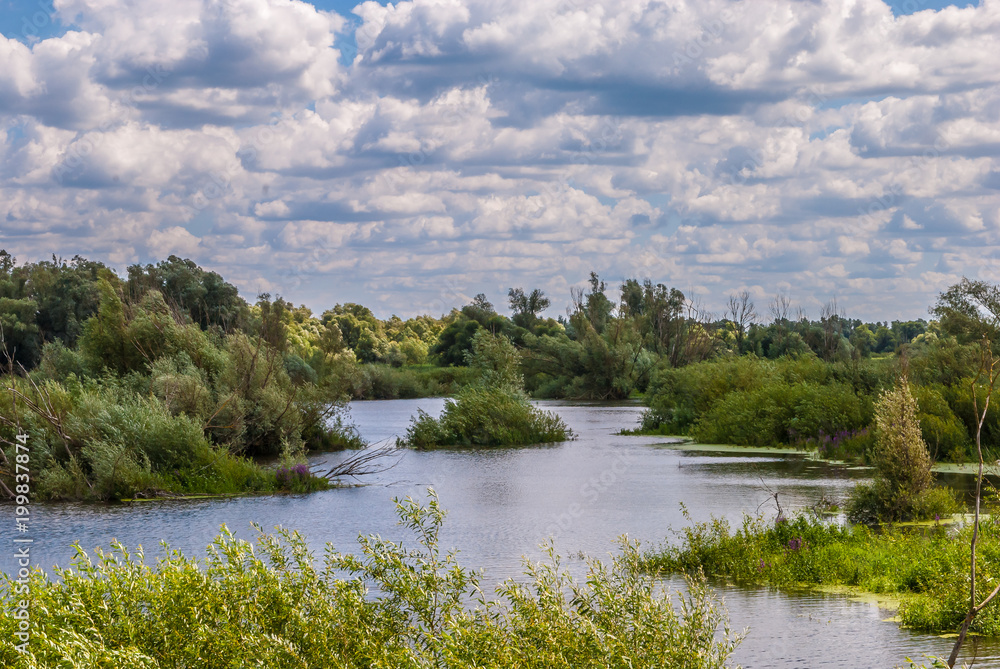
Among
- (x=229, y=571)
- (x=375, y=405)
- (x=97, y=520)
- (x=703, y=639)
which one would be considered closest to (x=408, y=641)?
(x=229, y=571)

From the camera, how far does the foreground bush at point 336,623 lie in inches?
258

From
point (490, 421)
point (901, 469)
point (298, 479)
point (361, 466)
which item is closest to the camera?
point (901, 469)

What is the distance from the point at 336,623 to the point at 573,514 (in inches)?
550

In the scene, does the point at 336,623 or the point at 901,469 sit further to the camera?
the point at 901,469

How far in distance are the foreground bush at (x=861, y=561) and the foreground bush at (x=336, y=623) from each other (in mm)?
4618

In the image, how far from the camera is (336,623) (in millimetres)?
7293

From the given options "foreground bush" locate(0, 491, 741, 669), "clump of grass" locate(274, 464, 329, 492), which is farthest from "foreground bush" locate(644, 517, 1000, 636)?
"clump of grass" locate(274, 464, 329, 492)

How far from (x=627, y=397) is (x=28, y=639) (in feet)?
232

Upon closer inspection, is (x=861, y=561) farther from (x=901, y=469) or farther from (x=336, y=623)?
(x=336, y=623)

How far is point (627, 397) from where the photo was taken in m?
76.7

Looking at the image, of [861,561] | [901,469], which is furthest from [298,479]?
[861,561]

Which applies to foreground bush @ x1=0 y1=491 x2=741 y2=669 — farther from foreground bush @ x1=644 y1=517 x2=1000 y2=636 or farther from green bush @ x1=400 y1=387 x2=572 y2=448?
green bush @ x1=400 y1=387 x2=572 y2=448

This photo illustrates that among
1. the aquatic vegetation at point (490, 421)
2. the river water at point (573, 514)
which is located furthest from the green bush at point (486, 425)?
the river water at point (573, 514)

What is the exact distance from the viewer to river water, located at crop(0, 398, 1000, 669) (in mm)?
10789
